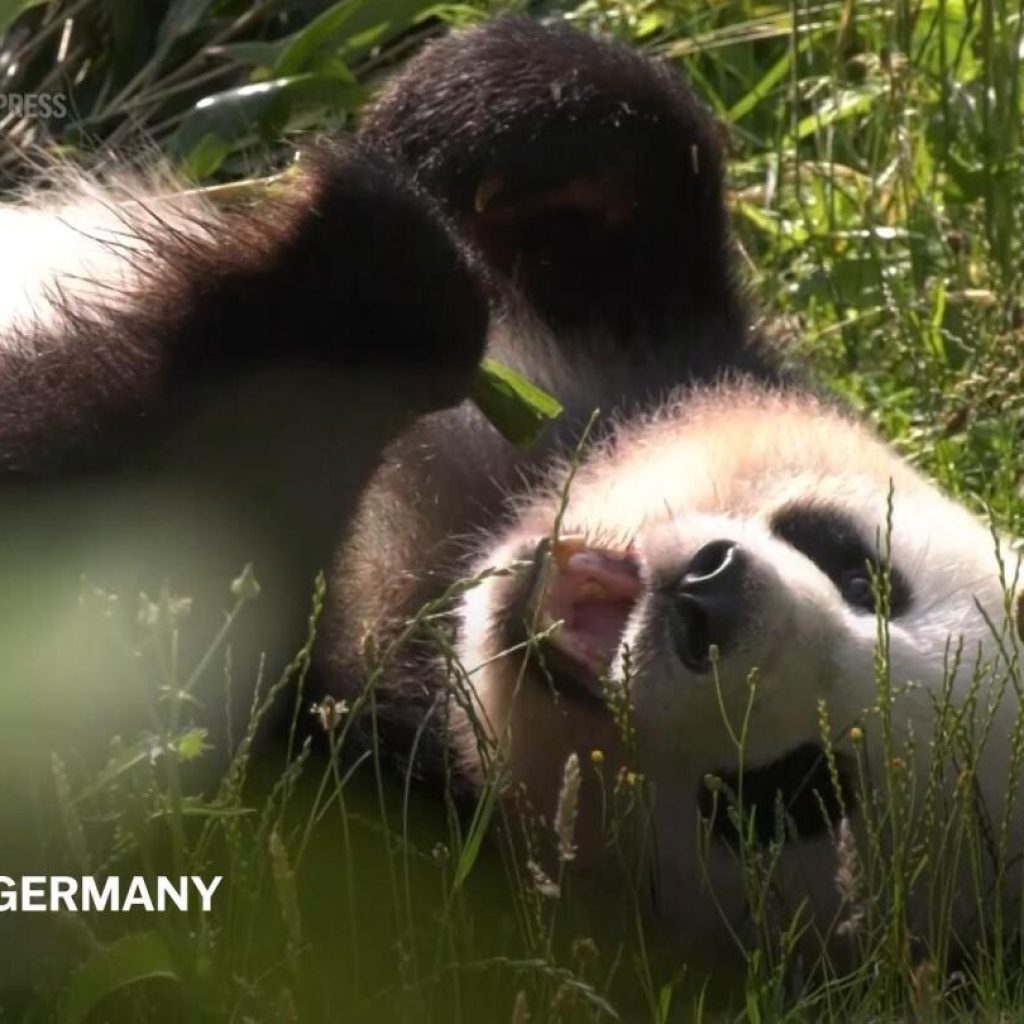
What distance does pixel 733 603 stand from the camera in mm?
2861

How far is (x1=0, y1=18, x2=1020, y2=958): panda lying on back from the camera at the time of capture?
2.88 meters

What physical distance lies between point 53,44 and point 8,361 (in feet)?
6.82

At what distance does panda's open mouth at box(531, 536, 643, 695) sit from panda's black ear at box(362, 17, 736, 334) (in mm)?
1007

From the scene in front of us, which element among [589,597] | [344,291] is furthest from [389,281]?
[589,597]

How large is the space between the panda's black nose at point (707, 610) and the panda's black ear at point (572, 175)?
3.62 feet

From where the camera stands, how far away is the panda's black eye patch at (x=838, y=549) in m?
3.14

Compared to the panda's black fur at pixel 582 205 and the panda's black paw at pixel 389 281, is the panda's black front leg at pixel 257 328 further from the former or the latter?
the panda's black fur at pixel 582 205

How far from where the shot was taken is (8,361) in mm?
2941

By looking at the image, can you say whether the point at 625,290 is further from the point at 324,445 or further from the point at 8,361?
the point at 8,361

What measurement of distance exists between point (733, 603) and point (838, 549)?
1.30 ft

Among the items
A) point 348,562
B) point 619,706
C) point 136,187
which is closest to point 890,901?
point 619,706

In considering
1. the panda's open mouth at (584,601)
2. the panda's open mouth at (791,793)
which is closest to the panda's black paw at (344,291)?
the panda's open mouth at (584,601)

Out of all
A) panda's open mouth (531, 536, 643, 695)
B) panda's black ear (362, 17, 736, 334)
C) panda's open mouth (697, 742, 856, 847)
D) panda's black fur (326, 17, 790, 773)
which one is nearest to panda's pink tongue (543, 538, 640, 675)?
panda's open mouth (531, 536, 643, 695)

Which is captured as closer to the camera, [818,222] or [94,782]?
[94,782]
